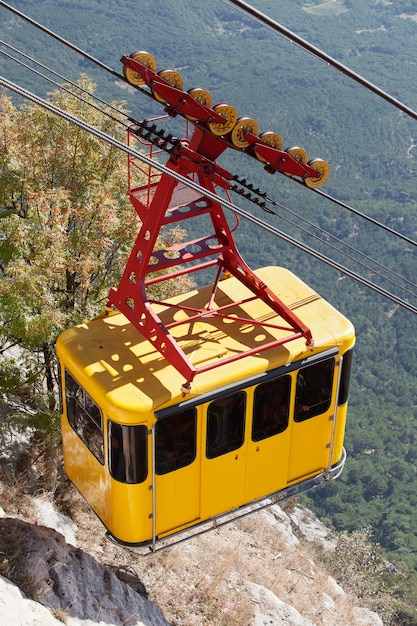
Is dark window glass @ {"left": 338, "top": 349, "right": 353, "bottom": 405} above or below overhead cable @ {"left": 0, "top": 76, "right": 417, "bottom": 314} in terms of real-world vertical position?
below

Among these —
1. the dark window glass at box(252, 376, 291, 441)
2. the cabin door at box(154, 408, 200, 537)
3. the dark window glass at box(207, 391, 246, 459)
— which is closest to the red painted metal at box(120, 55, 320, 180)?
the dark window glass at box(252, 376, 291, 441)

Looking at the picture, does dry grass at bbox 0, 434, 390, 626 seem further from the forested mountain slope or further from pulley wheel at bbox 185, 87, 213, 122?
the forested mountain slope

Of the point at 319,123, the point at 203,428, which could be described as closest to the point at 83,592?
the point at 203,428

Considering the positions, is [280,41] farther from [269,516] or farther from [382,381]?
[269,516]

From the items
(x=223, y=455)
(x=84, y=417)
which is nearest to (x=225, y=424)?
(x=223, y=455)

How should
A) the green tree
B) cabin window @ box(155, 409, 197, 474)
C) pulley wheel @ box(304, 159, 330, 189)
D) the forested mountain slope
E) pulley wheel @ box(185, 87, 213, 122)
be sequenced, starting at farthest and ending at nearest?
the forested mountain slope → the green tree → pulley wheel @ box(304, 159, 330, 189) → cabin window @ box(155, 409, 197, 474) → pulley wheel @ box(185, 87, 213, 122)

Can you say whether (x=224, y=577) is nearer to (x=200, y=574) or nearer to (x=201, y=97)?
(x=200, y=574)
